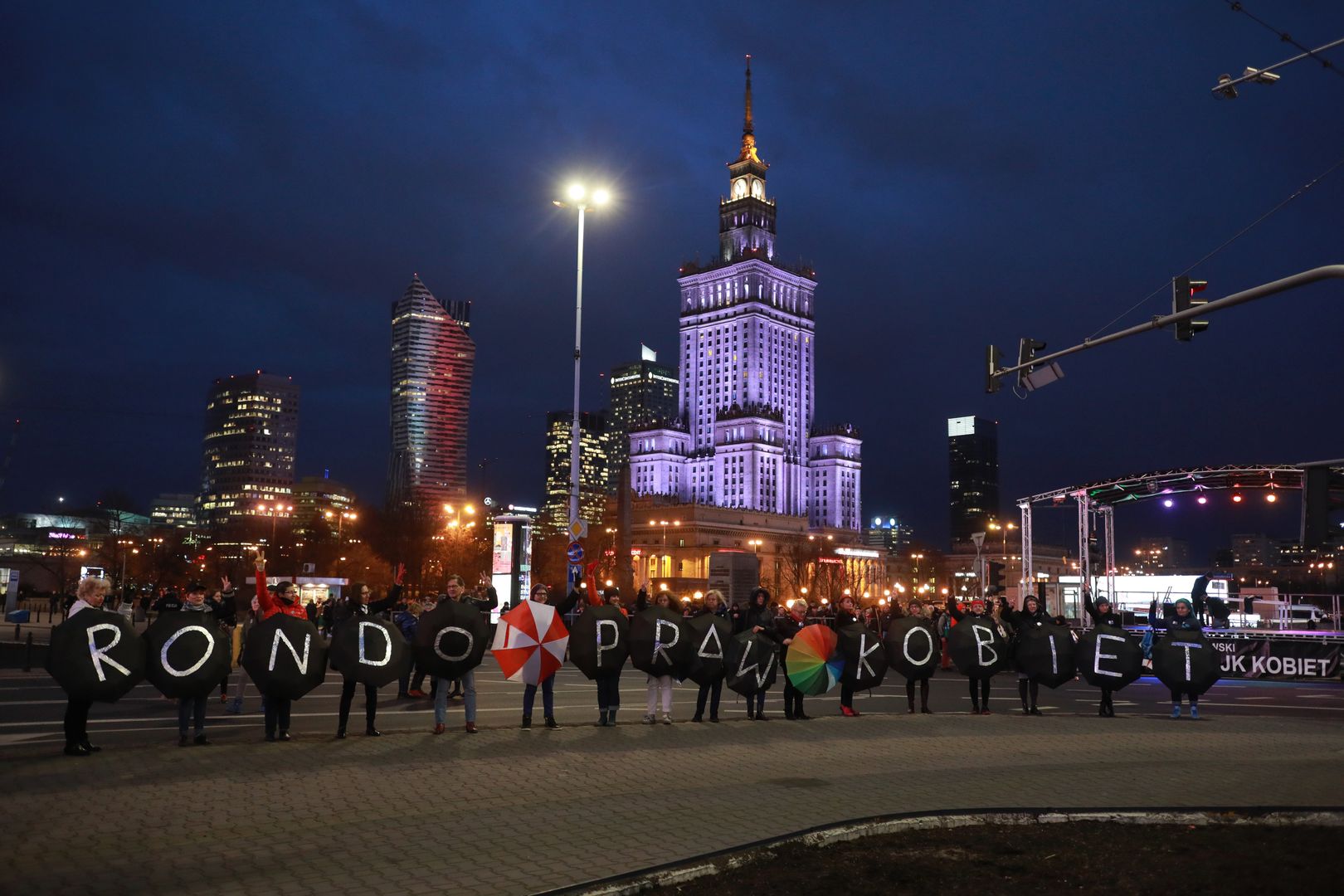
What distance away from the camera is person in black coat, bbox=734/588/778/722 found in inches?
655

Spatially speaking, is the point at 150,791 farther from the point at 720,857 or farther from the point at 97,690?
the point at 720,857

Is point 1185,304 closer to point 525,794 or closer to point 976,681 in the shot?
point 976,681

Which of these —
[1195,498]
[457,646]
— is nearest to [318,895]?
[457,646]

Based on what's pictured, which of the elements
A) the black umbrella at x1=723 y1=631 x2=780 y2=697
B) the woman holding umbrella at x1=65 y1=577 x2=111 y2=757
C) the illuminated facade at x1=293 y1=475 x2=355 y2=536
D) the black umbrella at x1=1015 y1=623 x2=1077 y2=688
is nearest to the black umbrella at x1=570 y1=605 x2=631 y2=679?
the black umbrella at x1=723 y1=631 x2=780 y2=697

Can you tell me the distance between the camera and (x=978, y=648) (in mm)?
18062

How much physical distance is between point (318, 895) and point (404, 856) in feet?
3.32

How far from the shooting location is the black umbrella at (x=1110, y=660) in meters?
18.3

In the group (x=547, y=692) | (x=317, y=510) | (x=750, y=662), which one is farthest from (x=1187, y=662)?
(x=317, y=510)

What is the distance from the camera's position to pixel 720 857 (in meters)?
7.35

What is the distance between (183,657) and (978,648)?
1314 cm

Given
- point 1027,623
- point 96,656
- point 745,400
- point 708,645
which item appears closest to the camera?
point 96,656

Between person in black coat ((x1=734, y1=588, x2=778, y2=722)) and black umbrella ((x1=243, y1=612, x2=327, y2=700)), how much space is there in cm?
708

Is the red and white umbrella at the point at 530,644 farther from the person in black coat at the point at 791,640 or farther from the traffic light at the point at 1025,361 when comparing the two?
the traffic light at the point at 1025,361

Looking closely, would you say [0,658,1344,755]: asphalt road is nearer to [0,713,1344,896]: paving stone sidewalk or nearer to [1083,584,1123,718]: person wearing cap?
[1083,584,1123,718]: person wearing cap
